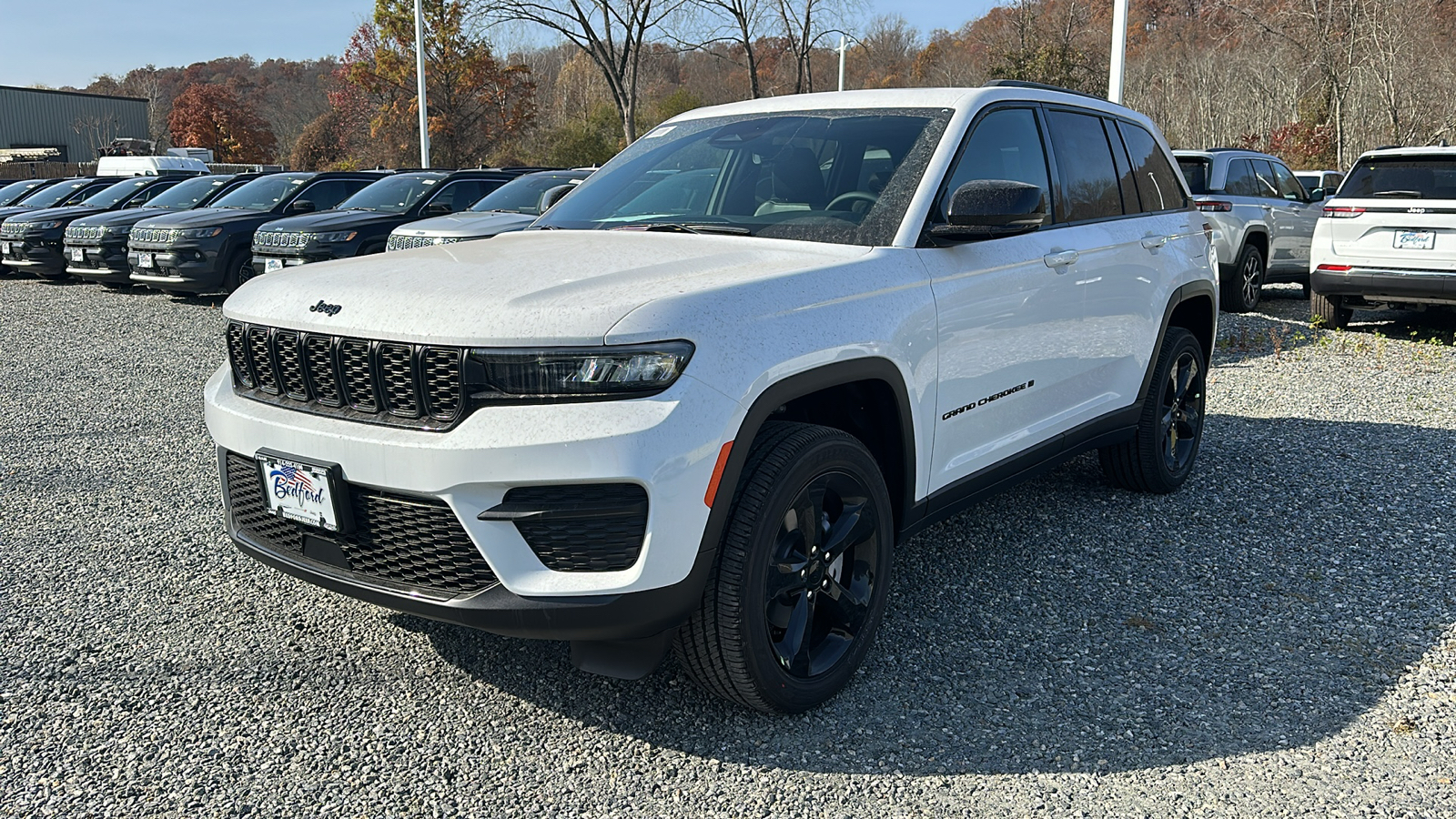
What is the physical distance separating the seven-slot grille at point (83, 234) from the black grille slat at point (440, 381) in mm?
13839

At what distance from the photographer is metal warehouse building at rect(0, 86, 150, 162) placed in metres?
60.5

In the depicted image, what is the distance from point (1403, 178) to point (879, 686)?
29.1ft

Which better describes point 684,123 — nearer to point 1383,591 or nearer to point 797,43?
point 1383,591

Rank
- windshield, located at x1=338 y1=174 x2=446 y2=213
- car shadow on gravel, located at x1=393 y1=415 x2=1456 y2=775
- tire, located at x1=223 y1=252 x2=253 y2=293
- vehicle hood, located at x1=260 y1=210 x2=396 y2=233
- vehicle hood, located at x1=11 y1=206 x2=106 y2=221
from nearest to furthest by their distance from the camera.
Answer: car shadow on gravel, located at x1=393 y1=415 x2=1456 y2=775, vehicle hood, located at x1=260 y1=210 x2=396 y2=233, tire, located at x1=223 y1=252 x2=253 y2=293, windshield, located at x1=338 y1=174 x2=446 y2=213, vehicle hood, located at x1=11 y1=206 x2=106 y2=221

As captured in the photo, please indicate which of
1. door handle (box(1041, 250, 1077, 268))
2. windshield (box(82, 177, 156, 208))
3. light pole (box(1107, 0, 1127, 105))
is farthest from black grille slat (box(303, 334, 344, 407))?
windshield (box(82, 177, 156, 208))

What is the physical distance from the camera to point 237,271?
13.1m

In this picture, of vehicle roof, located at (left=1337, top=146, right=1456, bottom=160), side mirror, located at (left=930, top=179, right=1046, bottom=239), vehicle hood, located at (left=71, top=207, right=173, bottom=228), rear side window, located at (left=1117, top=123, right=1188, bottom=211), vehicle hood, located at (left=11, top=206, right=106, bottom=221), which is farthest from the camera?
vehicle hood, located at (left=11, top=206, right=106, bottom=221)

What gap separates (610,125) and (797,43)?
8.68 meters

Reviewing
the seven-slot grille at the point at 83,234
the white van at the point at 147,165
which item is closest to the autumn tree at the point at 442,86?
the white van at the point at 147,165

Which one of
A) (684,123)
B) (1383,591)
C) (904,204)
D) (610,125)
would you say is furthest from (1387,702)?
(610,125)

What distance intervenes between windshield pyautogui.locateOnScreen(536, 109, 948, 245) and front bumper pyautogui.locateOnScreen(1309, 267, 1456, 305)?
753cm

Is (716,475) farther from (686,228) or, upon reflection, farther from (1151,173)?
(1151,173)

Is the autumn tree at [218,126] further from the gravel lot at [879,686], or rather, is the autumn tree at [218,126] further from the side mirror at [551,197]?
the side mirror at [551,197]

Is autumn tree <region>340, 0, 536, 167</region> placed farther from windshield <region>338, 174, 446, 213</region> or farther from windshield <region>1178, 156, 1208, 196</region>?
windshield <region>1178, 156, 1208, 196</region>
